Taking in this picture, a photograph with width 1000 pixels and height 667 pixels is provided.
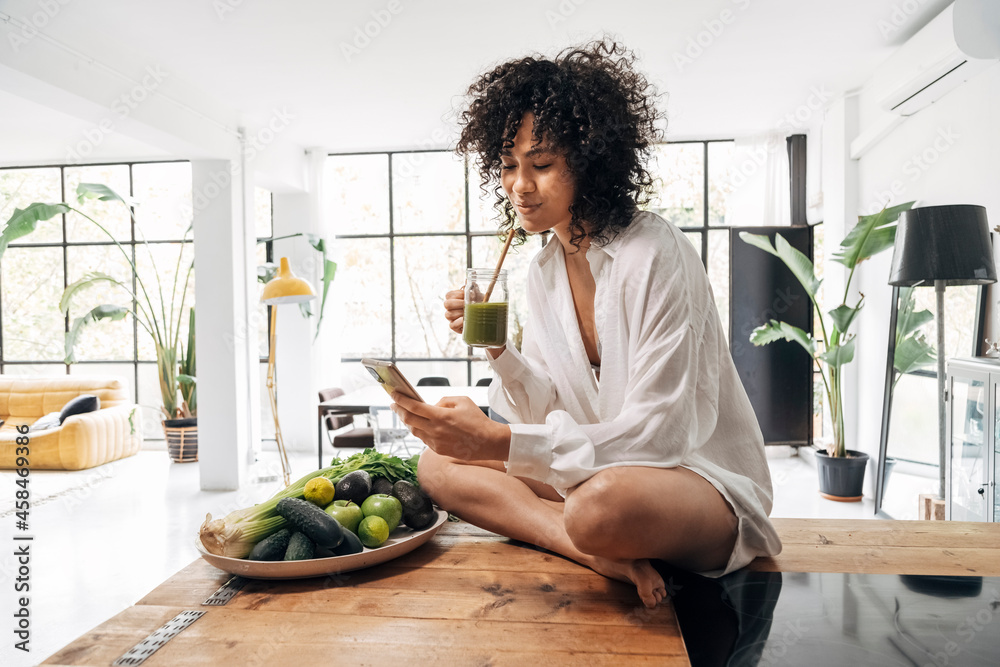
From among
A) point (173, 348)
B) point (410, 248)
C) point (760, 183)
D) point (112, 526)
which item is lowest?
point (112, 526)

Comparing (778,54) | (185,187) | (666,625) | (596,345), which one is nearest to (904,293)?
(778,54)

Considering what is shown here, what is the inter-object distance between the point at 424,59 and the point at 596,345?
3.57 meters

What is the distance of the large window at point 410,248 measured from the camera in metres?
7.29

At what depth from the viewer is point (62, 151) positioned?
283 inches

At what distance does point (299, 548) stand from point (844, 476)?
4.42m

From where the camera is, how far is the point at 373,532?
1.57 m

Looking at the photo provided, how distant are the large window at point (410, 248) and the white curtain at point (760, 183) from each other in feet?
2.75

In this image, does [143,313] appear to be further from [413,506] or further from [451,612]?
[451,612]

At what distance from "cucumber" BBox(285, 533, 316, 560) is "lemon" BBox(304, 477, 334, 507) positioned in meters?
0.16

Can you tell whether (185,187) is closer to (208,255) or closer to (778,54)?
(208,255)

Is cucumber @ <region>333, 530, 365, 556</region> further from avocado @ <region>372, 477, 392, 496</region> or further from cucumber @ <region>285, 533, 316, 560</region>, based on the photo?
avocado @ <region>372, 477, 392, 496</region>

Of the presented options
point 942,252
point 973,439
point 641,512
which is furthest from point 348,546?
point 942,252

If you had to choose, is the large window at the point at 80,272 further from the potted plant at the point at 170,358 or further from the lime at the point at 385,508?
the lime at the point at 385,508

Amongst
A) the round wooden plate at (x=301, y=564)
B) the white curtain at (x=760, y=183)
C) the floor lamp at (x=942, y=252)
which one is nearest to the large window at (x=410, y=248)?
the white curtain at (x=760, y=183)
